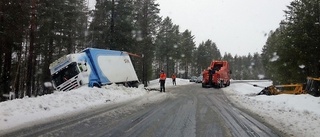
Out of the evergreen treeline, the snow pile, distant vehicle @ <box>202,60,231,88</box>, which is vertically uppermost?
the evergreen treeline

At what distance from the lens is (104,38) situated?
119 ft

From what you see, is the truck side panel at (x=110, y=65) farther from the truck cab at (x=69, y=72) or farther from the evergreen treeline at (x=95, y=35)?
the evergreen treeline at (x=95, y=35)

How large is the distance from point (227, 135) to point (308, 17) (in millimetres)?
22638

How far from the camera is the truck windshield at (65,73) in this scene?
2177 cm

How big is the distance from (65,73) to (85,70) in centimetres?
141

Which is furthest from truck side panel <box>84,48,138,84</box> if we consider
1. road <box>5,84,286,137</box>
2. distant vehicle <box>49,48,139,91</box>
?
road <box>5,84,286,137</box>

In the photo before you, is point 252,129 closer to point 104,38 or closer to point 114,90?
point 114,90

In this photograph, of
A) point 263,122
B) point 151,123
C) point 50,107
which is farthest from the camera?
point 50,107

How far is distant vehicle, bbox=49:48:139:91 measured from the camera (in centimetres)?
2175

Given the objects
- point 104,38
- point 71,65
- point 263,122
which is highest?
point 104,38

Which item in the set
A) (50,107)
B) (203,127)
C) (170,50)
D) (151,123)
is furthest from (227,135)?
(170,50)

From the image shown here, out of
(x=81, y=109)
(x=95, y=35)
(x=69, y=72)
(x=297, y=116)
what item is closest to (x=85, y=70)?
(x=69, y=72)

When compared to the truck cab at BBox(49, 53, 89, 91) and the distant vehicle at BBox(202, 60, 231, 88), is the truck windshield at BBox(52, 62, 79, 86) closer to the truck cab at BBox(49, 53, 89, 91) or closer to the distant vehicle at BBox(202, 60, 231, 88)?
the truck cab at BBox(49, 53, 89, 91)

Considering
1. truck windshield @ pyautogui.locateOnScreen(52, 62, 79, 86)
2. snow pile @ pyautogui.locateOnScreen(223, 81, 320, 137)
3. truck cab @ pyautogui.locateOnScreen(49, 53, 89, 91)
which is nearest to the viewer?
snow pile @ pyautogui.locateOnScreen(223, 81, 320, 137)
